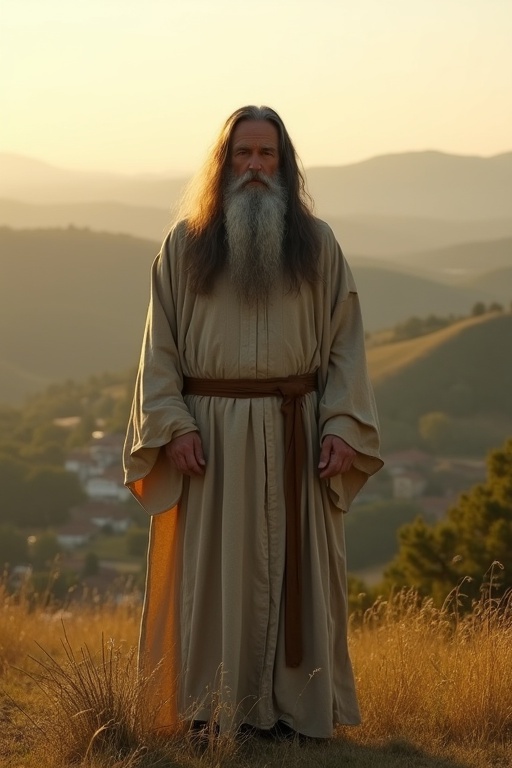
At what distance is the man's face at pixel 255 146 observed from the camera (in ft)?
14.5

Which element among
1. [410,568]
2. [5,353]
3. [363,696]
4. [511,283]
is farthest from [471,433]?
[511,283]

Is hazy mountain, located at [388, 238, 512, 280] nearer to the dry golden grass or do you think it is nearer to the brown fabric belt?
the dry golden grass

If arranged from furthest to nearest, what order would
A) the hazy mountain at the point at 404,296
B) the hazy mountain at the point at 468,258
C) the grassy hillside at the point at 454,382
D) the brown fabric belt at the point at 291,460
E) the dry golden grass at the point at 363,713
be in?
the hazy mountain at the point at 468,258 → the hazy mountain at the point at 404,296 → the grassy hillside at the point at 454,382 → the brown fabric belt at the point at 291,460 → the dry golden grass at the point at 363,713

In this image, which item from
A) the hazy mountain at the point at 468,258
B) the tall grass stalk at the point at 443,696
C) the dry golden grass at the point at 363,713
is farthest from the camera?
the hazy mountain at the point at 468,258

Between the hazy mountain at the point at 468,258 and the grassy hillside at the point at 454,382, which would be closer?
the grassy hillside at the point at 454,382

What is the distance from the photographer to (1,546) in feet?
142

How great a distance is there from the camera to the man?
14.1 feet

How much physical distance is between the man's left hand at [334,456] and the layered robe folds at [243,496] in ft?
0.09

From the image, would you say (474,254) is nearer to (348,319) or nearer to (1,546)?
(1,546)

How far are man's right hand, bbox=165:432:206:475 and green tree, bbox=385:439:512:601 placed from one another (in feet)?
15.2

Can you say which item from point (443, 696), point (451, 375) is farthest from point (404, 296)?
point (443, 696)

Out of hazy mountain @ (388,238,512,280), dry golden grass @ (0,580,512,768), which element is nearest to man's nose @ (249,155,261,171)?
dry golden grass @ (0,580,512,768)

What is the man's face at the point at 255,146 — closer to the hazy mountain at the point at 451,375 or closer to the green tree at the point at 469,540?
the green tree at the point at 469,540

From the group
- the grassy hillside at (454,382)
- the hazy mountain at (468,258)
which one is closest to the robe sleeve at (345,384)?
the grassy hillside at (454,382)
